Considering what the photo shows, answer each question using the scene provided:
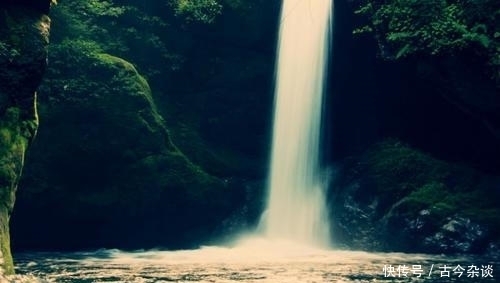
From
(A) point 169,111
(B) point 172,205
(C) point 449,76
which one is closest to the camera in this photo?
(C) point 449,76

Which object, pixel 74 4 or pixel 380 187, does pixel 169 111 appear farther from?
pixel 380 187

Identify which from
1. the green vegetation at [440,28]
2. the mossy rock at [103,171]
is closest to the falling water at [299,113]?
the mossy rock at [103,171]

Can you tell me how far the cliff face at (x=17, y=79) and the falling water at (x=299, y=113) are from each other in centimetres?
837

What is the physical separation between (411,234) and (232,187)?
478 cm

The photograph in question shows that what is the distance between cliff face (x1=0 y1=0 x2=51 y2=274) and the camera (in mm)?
8266

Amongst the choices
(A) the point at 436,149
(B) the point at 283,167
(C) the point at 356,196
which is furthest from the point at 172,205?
(A) the point at 436,149

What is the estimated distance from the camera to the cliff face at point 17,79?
827 centimetres

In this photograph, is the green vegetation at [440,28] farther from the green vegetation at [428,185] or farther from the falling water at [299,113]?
the green vegetation at [428,185]

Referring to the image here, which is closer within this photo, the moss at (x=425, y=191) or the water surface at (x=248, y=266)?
the water surface at (x=248, y=266)

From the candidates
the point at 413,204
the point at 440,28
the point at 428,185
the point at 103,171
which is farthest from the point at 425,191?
the point at 103,171

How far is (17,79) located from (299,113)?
30.1 feet

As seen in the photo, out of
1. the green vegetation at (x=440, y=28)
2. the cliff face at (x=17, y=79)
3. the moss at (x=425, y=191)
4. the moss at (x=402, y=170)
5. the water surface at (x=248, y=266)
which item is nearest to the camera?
the cliff face at (x=17, y=79)

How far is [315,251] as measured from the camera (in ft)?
47.1

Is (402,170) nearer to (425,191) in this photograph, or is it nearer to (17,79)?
(425,191)
